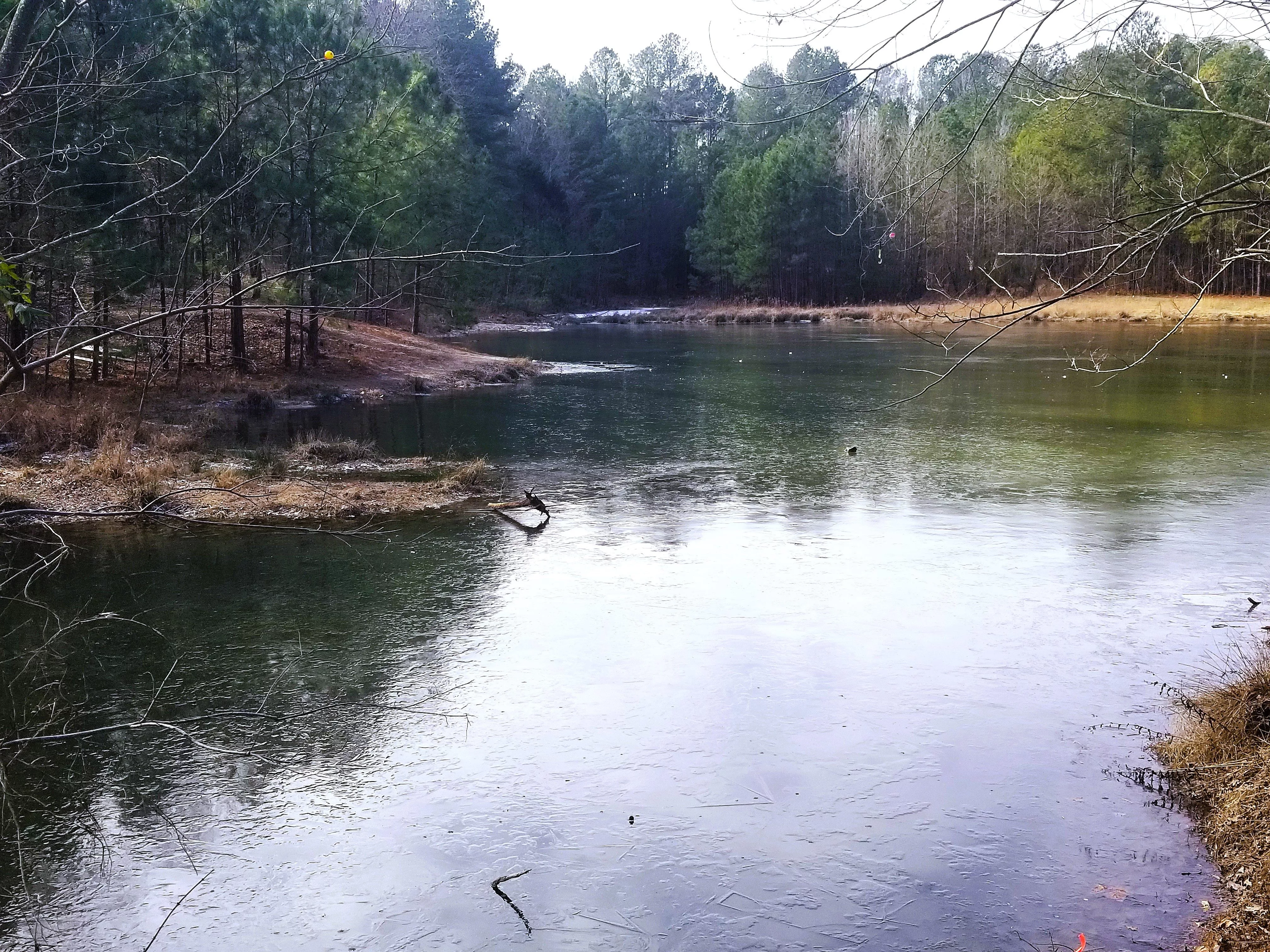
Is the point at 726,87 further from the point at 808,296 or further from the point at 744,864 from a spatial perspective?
the point at 744,864

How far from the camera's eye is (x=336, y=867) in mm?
6156

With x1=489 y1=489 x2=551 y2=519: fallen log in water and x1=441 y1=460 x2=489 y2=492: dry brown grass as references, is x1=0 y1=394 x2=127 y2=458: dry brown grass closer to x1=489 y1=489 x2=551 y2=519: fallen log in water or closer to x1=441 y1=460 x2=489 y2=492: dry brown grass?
x1=441 y1=460 x2=489 y2=492: dry brown grass

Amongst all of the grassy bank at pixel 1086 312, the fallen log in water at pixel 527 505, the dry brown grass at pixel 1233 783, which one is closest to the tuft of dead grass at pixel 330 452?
the fallen log in water at pixel 527 505

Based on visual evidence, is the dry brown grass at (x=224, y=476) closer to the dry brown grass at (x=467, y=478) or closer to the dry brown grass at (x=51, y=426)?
the dry brown grass at (x=51, y=426)

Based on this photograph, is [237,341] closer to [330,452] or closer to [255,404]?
[255,404]

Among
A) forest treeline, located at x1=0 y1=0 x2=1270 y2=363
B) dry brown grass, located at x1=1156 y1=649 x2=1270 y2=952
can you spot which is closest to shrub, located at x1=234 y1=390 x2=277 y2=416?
forest treeline, located at x1=0 y1=0 x2=1270 y2=363

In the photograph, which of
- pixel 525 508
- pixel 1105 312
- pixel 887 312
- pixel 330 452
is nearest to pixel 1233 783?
pixel 525 508

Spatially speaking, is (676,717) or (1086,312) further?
(1086,312)

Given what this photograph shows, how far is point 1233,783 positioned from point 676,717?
11.3ft

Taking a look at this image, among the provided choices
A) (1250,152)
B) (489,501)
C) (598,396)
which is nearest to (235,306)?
(489,501)

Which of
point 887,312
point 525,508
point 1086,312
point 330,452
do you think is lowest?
point 525,508

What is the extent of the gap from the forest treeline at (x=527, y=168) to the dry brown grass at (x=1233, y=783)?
2.88m

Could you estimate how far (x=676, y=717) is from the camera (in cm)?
816

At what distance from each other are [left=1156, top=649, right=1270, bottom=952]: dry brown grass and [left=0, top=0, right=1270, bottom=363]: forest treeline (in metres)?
2.88
